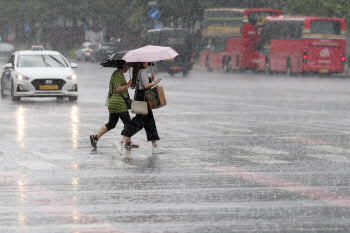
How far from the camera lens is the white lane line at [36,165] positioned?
12312mm

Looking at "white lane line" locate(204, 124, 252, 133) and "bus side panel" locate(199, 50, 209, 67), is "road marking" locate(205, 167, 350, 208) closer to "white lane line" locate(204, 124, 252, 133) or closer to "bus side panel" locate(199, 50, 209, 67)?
"white lane line" locate(204, 124, 252, 133)

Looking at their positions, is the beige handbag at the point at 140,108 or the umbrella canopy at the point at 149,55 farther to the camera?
the beige handbag at the point at 140,108

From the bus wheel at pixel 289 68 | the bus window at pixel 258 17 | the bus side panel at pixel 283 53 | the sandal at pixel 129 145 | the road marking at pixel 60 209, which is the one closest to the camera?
the road marking at pixel 60 209

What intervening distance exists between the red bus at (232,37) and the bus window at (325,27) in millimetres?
6132

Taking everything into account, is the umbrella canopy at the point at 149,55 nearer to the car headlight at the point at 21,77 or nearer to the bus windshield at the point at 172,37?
the car headlight at the point at 21,77

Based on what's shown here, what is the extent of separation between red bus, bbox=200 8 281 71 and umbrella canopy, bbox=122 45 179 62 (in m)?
40.4

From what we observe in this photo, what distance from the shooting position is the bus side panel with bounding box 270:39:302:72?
163 feet

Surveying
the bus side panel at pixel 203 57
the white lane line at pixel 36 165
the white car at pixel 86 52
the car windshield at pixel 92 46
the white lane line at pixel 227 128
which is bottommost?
the white car at pixel 86 52

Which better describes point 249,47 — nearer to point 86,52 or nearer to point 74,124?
point 86,52

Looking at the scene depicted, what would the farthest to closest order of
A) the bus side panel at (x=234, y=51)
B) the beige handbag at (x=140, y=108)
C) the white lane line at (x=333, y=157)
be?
1. the bus side panel at (x=234, y=51)
2. the beige handbag at (x=140, y=108)
3. the white lane line at (x=333, y=157)

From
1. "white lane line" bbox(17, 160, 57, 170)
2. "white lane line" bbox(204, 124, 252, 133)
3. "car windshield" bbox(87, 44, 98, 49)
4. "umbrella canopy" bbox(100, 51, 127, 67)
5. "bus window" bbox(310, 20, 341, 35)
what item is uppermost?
"umbrella canopy" bbox(100, 51, 127, 67)

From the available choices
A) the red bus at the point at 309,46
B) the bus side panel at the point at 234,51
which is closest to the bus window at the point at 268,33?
the red bus at the point at 309,46

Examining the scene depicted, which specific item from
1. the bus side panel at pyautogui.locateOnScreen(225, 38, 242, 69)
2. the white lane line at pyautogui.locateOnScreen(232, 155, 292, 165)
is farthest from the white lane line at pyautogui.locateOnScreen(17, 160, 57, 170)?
the bus side panel at pyautogui.locateOnScreen(225, 38, 242, 69)

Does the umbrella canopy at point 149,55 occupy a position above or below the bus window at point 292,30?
above
